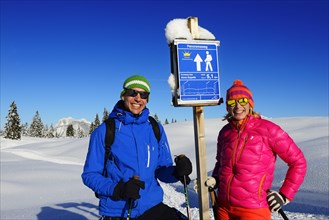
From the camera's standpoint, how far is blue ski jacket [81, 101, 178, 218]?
301 centimetres

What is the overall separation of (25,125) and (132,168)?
99.9 meters

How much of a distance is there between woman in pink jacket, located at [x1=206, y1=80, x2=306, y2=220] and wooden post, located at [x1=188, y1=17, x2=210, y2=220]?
20 cm

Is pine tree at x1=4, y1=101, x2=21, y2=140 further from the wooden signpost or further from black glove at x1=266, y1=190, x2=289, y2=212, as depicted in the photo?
black glove at x1=266, y1=190, x2=289, y2=212

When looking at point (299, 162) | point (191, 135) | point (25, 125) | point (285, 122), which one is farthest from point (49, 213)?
point (25, 125)

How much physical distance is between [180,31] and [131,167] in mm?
1724

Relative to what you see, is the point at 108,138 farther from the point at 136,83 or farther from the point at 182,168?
the point at 182,168

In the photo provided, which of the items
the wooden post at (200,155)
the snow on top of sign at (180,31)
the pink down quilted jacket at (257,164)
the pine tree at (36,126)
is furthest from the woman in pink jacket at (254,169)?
the pine tree at (36,126)

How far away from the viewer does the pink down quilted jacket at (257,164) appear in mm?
3156

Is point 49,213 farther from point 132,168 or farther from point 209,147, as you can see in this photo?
point 209,147

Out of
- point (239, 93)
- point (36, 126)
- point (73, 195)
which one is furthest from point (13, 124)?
point (239, 93)

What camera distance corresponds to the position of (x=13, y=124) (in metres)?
51.0

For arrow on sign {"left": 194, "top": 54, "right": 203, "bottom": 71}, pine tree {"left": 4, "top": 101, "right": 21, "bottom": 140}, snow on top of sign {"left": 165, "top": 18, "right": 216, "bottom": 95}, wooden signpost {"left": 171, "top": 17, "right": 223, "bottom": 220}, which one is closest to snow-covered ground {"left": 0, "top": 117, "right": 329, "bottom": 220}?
wooden signpost {"left": 171, "top": 17, "right": 223, "bottom": 220}

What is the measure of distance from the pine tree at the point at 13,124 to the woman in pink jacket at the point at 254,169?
2076 inches

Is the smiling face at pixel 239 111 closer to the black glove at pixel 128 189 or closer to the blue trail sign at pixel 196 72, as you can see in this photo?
the blue trail sign at pixel 196 72
